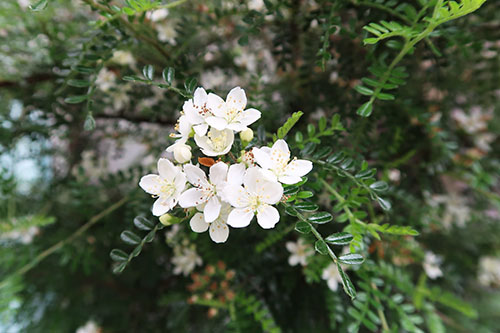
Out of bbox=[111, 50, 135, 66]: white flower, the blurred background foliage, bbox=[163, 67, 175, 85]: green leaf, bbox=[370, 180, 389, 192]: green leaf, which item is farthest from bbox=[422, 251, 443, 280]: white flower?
bbox=[111, 50, 135, 66]: white flower

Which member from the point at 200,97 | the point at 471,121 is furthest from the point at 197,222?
the point at 471,121

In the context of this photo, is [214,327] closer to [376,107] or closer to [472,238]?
[376,107]

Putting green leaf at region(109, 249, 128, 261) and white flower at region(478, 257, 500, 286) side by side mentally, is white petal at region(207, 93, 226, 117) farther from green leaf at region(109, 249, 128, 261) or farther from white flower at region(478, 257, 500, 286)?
white flower at region(478, 257, 500, 286)

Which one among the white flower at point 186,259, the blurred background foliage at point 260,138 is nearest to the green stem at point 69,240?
the blurred background foliage at point 260,138

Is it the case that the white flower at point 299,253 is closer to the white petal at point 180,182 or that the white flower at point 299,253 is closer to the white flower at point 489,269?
the white petal at point 180,182

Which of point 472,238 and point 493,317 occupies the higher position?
point 472,238

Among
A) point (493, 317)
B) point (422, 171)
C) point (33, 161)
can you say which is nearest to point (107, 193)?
point (33, 161)
